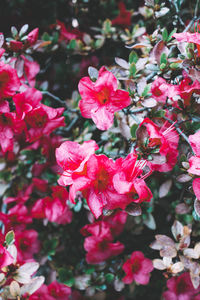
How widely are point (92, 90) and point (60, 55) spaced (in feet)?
2.22

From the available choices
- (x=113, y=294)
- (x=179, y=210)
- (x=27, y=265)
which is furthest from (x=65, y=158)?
(x=113, y=294)

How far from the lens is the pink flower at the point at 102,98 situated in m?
0.94

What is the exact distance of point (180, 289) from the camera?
4.09ft

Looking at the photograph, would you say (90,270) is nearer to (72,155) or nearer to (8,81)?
(72,155)

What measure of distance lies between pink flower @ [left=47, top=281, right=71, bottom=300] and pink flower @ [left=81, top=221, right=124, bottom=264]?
0.44 feet

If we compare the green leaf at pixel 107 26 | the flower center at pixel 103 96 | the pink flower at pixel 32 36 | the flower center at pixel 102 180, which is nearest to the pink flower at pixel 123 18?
the green leaf at pixel 107 26

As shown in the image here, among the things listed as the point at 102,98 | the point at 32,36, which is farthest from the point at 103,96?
the point at 32,36

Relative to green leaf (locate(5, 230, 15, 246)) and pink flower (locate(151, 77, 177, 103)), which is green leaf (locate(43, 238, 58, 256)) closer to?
green leaf (locate(5, 230, 15, 246))

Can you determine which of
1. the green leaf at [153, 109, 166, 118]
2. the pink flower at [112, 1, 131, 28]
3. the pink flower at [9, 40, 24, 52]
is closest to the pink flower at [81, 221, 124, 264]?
the green leaf at [153, 109, 166, 118]

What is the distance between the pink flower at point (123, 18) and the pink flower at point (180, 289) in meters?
1.16

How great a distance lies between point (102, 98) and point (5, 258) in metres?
0.54

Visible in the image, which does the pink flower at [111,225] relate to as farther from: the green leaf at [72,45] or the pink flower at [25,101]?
the green leaf at [72,45]

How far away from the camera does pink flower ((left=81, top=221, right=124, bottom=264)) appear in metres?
1.22

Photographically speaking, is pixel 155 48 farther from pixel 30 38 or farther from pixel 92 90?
pixel 30 38
